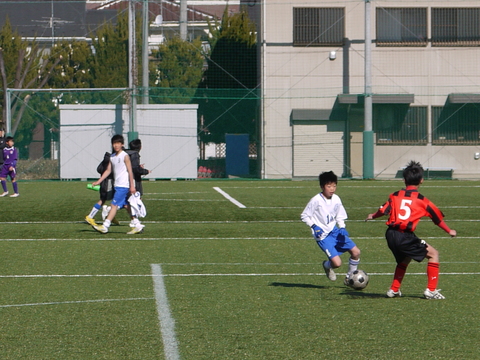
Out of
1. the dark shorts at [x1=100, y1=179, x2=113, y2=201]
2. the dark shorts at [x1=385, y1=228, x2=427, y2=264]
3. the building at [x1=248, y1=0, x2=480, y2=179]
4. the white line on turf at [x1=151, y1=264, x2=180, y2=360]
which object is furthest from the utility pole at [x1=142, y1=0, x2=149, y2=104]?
the dark shorts at [x1=385, y1=228, x2=427, y2=264]

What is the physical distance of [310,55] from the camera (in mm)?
34312

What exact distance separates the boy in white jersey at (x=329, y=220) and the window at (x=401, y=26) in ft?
89.0

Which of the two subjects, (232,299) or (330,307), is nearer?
(330,307)

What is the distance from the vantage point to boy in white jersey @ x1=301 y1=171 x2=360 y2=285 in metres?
8.20

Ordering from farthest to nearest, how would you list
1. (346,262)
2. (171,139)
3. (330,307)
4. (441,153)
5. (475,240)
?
(441,153), (171,139), (475,240), (346,262), (330,307)

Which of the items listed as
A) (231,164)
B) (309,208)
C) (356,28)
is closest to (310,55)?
(356,28)

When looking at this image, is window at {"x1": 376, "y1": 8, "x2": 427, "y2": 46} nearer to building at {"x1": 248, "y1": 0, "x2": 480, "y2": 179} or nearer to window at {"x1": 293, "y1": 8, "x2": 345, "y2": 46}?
building at {"x1": 248, "y1": 0, "x2": 480, "y2": 179}

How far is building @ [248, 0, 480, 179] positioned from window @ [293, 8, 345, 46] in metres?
0.04

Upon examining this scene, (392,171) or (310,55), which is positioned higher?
(310,55)

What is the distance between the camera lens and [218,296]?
8055 mm

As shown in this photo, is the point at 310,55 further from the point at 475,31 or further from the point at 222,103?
the point at 475,31

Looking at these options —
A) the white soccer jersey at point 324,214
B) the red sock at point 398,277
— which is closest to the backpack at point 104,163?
the white soccer jersey at point 324,214

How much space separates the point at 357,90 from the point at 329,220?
86.9 feet

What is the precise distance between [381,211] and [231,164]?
2777 cm
